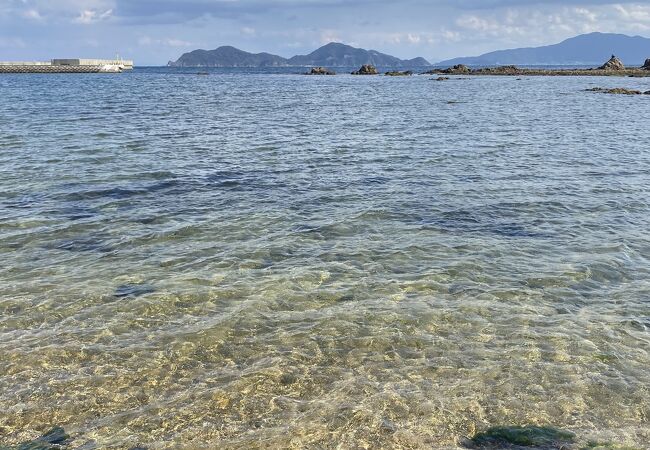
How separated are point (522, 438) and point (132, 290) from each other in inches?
370

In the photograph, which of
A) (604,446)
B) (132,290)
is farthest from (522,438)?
(132,290)

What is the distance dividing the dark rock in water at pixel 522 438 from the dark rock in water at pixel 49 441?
6.07 m

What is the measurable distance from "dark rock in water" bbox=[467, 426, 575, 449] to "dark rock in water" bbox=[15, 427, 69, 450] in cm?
607

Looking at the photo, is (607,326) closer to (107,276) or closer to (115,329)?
(115,329)

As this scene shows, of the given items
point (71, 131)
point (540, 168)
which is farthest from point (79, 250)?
point (71, 131)

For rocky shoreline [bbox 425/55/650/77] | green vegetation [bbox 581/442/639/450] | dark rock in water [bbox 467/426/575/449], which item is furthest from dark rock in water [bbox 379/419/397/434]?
rocky shoreline [bbox 425/55/650/77]

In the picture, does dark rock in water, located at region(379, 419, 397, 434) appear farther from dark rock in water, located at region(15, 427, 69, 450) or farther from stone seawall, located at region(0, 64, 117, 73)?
stone seawall, located at region(0, 64, 117, 73)

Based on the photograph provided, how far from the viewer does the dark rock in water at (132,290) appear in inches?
490

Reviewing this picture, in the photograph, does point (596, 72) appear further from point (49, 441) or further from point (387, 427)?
point (49, 441)

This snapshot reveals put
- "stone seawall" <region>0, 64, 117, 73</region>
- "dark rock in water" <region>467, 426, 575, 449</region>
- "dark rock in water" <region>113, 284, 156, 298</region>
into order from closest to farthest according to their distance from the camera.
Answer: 1. "dark rock in water" <region>467, 426, 575, 449</region>
2. "dark rock in water" <region>113, 284, 156, 298</region>
3. "stone seawall" <region>0, 64, 117, 73</region>

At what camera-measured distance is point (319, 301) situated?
12234 mm

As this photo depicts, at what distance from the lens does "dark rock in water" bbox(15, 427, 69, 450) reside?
7.38 metres

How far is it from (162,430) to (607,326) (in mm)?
9310

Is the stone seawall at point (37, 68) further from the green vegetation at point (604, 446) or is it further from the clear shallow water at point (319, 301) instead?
the green vegetation at point (604, 446)
